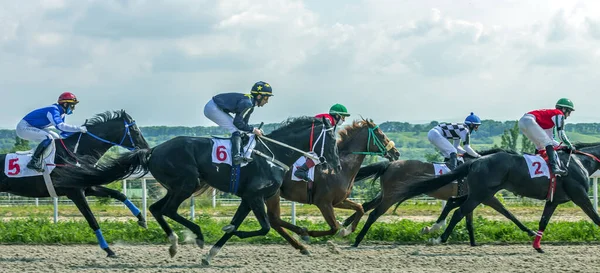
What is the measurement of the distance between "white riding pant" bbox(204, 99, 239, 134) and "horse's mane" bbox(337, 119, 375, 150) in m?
2.18

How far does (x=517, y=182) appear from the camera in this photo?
999cm

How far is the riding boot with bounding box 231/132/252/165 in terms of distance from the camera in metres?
8.68

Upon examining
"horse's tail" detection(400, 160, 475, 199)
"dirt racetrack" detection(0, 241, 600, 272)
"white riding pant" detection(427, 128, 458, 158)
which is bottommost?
"dirt racetrack" detection(0, 241, 600, 272)

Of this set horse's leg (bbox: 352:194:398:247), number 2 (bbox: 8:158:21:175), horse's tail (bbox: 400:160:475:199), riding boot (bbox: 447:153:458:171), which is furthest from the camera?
riding boot (bbox: 447:153:458:171)

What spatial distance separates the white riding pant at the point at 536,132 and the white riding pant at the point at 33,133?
5891 mm

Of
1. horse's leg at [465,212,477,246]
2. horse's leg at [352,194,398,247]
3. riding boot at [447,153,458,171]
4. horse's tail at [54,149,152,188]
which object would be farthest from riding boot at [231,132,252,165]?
riding boot at [447,153,458,171]

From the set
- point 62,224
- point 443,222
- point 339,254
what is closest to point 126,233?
point 62,224

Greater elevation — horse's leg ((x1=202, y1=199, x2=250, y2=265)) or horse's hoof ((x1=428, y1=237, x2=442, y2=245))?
horse's leg ((x1=202, y1=199, x2=250, y2=265))

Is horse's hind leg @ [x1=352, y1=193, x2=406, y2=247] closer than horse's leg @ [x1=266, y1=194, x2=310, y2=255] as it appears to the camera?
No

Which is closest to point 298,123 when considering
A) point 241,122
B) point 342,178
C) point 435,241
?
point 241,122

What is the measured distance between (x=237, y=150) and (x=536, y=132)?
397cm

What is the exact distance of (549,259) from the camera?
29.4 ft

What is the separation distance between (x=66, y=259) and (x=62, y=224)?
319 centimetres

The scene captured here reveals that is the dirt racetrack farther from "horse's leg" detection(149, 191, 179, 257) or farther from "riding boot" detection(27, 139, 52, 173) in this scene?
"riding boot" detection(27, 139, 52, 173)
